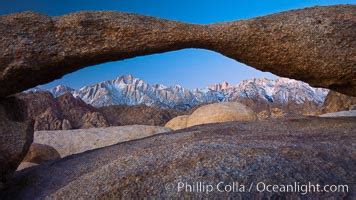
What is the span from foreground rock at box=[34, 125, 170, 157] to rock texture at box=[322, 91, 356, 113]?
51.0ft

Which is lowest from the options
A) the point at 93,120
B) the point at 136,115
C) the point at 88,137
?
the point at 88,137

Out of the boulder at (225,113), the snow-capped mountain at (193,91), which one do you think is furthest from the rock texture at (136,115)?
the snow-capped mountain at (193,91)

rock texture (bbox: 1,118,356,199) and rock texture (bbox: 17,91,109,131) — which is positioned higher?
rock texture (bbox: 17,91,109,131)

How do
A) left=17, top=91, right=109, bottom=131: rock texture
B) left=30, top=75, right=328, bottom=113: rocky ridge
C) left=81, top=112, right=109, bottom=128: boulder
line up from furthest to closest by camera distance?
left=30, top=75, right=328, bottom=113: rocky ridge, left=81, top=112, right=109, bottom=128: boulder, left=17, top=91, right=109, bottom=131: rock texture

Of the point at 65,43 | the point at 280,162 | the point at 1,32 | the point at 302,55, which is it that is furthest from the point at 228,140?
the point at 1,32

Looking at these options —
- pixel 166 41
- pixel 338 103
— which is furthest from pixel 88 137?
pixel 338 103

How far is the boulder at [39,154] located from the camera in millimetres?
17500

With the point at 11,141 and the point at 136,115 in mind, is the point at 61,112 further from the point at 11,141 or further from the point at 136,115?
the point at 11,141

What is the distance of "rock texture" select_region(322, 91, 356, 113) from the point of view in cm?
3058

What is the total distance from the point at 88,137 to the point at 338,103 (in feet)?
62.7

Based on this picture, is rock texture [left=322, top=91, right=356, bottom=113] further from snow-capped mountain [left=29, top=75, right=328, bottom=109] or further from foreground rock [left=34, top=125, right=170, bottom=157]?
snow-capped mountain [left=29, top=75, right=328, bottom=109]

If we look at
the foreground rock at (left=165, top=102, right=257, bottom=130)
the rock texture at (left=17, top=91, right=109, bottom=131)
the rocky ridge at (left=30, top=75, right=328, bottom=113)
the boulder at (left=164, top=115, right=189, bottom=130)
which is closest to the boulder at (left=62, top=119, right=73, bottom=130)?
the rock texture at (left=17, top=91, right=109, bottom=131)

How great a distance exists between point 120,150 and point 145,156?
2.77 metres

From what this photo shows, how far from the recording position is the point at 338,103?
31750 mm
